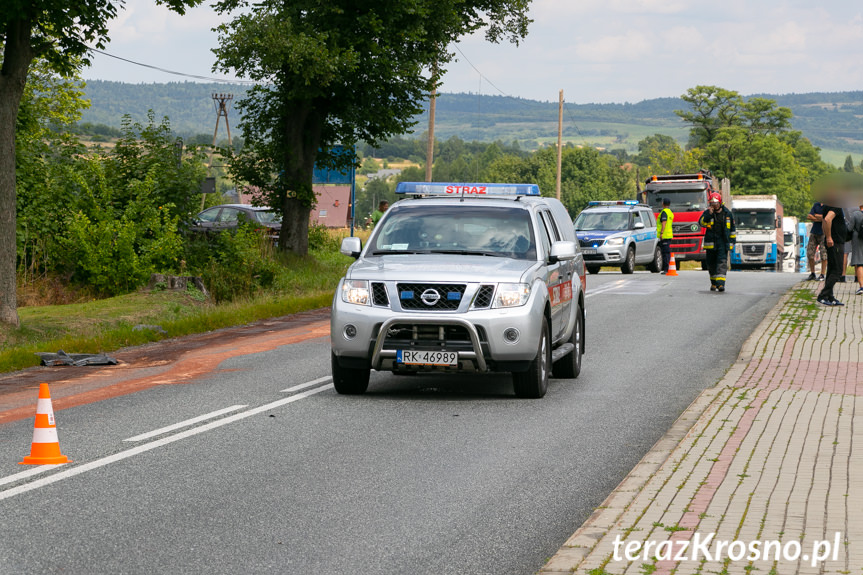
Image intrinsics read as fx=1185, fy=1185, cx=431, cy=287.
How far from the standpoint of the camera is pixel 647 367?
1337 cm

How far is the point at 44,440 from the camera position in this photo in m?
7.61

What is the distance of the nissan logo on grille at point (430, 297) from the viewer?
33.2 ft

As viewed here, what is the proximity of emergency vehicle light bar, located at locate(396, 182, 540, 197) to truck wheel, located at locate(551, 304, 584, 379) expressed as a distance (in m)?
1.40

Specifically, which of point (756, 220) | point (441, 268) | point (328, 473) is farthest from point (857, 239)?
point (756, 220)

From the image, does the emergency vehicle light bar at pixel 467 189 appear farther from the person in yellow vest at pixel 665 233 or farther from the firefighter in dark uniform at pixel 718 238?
the person in yellow vest at pixel 665 233

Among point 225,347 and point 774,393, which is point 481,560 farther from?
point 225,347

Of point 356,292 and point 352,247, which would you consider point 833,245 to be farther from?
point 356,292

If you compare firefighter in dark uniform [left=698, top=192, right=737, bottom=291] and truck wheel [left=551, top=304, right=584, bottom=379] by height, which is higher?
firefighter in dark uniform [left=698, top=192, right=737, bottom=291]

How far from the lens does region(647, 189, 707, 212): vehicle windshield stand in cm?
4172

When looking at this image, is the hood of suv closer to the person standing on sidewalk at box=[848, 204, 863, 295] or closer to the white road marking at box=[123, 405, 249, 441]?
the white road marking at box=[123, 405, 249, 441]

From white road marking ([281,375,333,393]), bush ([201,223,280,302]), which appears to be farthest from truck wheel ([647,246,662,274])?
white road marking ([281,375,333,393])

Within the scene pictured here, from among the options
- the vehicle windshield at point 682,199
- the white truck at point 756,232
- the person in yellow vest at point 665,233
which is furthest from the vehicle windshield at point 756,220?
the person in yellow vest at point 665,233

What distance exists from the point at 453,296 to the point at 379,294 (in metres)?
0.67

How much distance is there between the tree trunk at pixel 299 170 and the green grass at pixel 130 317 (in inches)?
126
